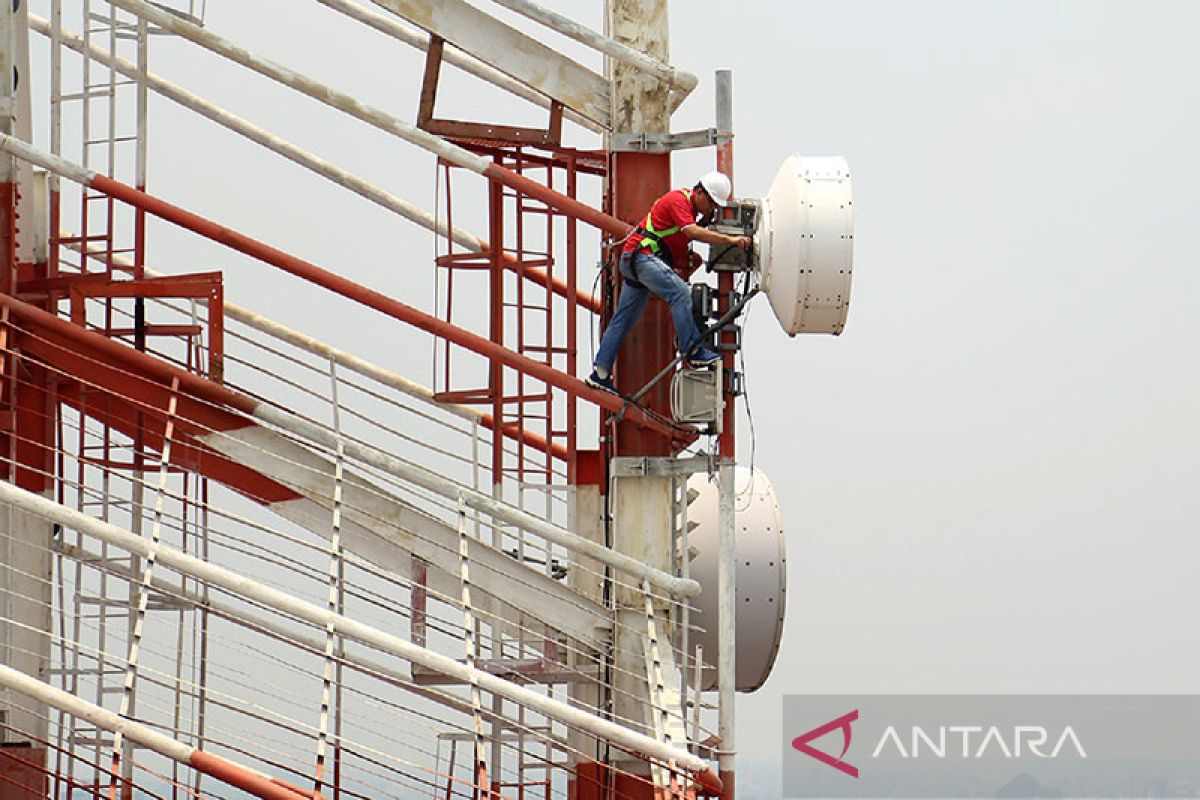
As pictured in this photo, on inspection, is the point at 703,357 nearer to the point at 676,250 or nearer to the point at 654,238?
the point at 676,250

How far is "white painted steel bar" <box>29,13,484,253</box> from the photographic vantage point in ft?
88.5

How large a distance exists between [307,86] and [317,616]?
744cm

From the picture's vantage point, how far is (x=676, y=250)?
23.4 metres

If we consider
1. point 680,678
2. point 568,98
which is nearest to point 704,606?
point 680,678

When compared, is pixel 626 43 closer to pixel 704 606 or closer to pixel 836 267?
pixel 836 267

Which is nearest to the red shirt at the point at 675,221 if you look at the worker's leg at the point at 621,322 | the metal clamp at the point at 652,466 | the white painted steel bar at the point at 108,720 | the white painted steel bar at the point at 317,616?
the worker's leg at the point at 621,322

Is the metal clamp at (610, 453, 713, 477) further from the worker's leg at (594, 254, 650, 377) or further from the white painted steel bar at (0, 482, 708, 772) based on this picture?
the white painted steel bar at (0, 482, 708, 772)

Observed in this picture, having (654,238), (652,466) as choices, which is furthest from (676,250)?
(652,466)

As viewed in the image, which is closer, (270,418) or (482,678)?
(482,678)

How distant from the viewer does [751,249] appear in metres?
23.1

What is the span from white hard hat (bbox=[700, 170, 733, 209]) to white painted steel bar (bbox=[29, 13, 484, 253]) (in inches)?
178

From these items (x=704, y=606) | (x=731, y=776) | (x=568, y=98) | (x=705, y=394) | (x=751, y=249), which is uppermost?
(x=568, y=98)

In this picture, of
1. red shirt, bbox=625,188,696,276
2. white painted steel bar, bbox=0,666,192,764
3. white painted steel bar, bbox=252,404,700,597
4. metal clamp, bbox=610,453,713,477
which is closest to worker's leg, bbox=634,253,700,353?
red shirt, bbox=625,188,696,276

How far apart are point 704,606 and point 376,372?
549 cm
